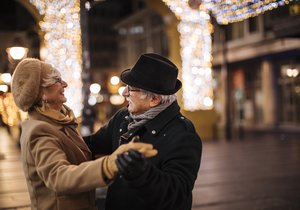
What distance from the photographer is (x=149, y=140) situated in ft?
8.61

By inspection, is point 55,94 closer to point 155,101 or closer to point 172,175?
point 155,101

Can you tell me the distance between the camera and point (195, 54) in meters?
16.6

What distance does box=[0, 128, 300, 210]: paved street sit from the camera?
727 cm

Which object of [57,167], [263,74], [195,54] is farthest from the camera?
[263,74]

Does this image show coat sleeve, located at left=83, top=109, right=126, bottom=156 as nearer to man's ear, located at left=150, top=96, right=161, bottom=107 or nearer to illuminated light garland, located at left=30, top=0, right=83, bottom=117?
man's ear, located at left=150, top=96, right=161, bottom=107

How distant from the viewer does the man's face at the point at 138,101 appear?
2.67 meters

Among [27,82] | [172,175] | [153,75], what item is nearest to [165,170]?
[172,175]

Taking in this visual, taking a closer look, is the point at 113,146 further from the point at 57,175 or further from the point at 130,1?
the point at 130,1

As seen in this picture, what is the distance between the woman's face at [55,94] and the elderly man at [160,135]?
0.39 metres

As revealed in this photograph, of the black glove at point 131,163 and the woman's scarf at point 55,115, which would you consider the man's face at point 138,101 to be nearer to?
the woman's scarf at point 55,115

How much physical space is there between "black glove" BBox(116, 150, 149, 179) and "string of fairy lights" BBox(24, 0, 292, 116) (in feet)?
13.6

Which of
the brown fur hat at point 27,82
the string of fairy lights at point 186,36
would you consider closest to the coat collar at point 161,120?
the brown fur hat at point 27,82

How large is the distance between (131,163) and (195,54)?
586 inches

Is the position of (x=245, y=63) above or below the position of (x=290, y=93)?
above
